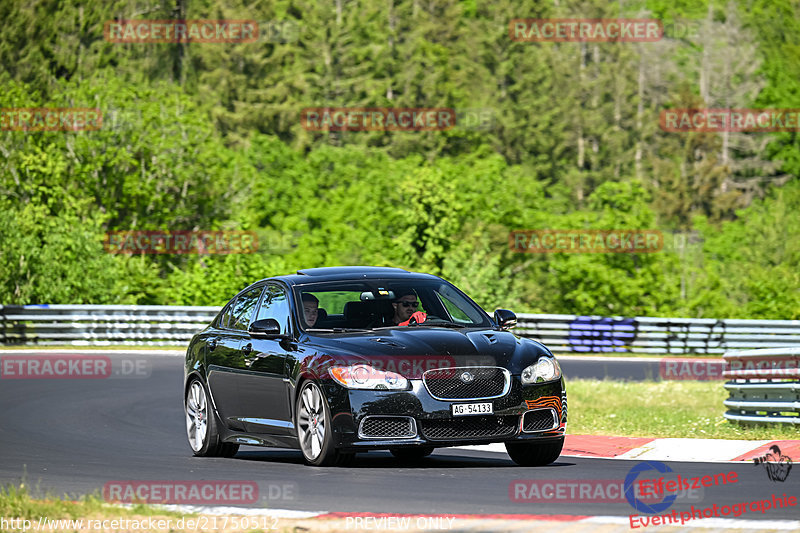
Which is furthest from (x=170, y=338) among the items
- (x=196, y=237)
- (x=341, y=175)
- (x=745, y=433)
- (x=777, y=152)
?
(x=777, y=152)

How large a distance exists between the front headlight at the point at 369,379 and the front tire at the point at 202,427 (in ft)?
8.15

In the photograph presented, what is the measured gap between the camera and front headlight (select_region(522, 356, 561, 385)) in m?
11.0

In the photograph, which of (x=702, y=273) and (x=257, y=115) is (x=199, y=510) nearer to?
(x=702, y=273)

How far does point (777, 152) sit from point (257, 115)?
30.6 meters

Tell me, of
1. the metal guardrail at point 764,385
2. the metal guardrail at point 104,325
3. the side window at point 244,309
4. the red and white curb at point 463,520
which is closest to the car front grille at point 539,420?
the red and white curb at point 463,520

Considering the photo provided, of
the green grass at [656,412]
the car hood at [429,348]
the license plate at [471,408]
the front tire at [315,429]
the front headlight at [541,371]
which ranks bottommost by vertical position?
the green grass at [656,412]

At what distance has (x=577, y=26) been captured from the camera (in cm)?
8631

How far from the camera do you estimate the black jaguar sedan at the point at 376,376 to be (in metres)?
10.7

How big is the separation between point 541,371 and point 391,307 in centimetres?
159

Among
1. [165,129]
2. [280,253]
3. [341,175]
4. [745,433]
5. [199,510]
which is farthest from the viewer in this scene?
[341,175]

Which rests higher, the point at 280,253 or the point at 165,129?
the point at 165,129

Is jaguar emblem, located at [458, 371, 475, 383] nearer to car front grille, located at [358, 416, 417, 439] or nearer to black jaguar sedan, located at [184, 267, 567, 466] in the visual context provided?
black jaguar sedan, located at [184, 267, 567, 466]

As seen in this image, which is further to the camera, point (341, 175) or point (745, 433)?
point (341, 175)

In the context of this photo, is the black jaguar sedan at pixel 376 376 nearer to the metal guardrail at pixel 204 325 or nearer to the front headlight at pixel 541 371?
the front headlight at pixel 541 371
